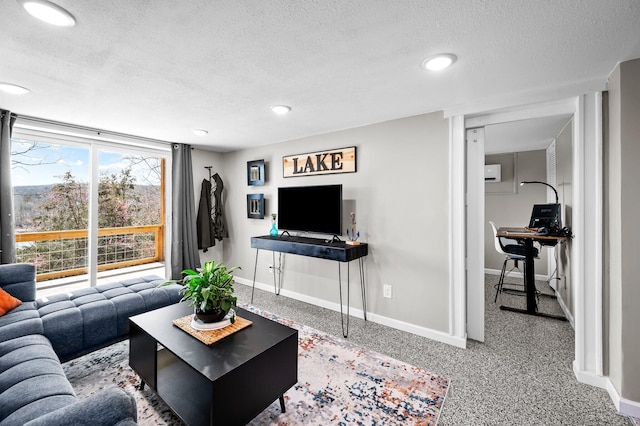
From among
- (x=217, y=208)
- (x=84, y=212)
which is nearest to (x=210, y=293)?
(x=84, y=212)

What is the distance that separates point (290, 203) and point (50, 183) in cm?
273

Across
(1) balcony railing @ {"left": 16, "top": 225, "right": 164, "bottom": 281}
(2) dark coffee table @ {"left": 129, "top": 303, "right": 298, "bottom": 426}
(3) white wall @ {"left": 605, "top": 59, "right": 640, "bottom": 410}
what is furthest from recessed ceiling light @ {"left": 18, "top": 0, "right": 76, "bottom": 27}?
(3) white wall @ {"left": 605, "top": 59, "right": 640, "bottom": 410}

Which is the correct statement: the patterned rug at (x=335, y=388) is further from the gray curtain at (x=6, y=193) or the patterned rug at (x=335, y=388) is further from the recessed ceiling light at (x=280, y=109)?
the recessed ceiling light at (x=280, y=109)

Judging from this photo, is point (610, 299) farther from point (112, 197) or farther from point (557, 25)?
point (112, 197)

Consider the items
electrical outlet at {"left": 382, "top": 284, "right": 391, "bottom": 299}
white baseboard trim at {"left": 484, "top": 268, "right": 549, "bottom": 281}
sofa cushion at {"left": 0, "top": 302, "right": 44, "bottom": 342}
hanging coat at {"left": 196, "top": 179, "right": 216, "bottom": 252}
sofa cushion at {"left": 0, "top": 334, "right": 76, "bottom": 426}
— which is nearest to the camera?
sofa cushion at {"left": 0, "top": 334, "right": 76, "bottom": 426}

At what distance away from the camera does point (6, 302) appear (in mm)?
2055

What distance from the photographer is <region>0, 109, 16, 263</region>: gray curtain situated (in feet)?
8.50

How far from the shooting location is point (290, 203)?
139 inches

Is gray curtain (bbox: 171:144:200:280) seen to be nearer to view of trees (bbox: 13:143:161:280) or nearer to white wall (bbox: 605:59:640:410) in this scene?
view of trees (bbox: 13:143:161:280)

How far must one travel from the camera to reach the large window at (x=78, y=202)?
306 cm

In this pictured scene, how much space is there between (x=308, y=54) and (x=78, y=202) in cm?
343

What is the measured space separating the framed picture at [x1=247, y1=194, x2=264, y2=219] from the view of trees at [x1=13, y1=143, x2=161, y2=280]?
134 centimetres

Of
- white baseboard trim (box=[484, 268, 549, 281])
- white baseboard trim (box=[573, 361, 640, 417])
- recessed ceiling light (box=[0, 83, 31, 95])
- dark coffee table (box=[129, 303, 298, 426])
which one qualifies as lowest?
white baseboard trim (box=[573, 361, 640, 417])

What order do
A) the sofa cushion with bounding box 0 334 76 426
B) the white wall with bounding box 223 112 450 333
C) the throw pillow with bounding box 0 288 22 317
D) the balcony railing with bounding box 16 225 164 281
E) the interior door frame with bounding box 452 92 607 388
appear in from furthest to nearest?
the balcony railing with bounding box 16 225 164 281
the white wall with bounding box 223 112 450 333
the throw pillow with bounding box 0 288 22 317
the interior door frame with bounding box 452 92 607 388
the sofa cushion with bounding box 0 334 76 426
